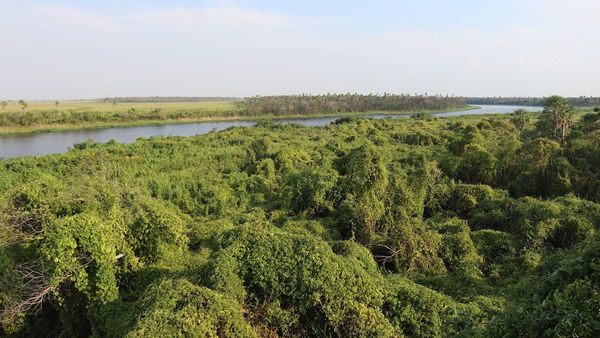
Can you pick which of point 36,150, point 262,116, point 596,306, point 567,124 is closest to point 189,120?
point 262,116

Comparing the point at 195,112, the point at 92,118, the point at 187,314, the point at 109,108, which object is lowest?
the point at 187,314

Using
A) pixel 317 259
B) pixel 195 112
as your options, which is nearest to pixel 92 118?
pixel 195 112

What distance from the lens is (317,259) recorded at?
829 centimetres

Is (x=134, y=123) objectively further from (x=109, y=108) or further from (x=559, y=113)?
(x=559, y=113)

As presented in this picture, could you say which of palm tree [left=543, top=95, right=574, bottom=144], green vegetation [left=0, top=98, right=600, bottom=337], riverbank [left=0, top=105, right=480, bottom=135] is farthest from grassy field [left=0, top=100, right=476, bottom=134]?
palm tree [left=543, top=95, right=574, bottom=144]

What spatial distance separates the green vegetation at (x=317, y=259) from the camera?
679cm

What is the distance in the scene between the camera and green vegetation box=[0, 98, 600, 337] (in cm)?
679

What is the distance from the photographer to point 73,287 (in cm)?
912

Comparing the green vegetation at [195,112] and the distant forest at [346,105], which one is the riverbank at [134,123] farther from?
the distant forest at [346,105]

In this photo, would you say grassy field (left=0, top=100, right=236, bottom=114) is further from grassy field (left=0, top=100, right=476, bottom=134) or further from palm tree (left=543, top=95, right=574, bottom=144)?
palm tree (left=543, top=95, right=574, bottom=144)

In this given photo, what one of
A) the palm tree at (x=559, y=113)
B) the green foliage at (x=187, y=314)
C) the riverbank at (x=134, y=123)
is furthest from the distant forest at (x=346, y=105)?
the green foliage at (x=187, y=314)

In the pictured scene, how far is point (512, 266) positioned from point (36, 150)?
2054 inches

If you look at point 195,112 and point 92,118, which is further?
point 195,112

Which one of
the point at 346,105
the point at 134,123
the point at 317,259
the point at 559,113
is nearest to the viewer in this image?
the point at 317,259
